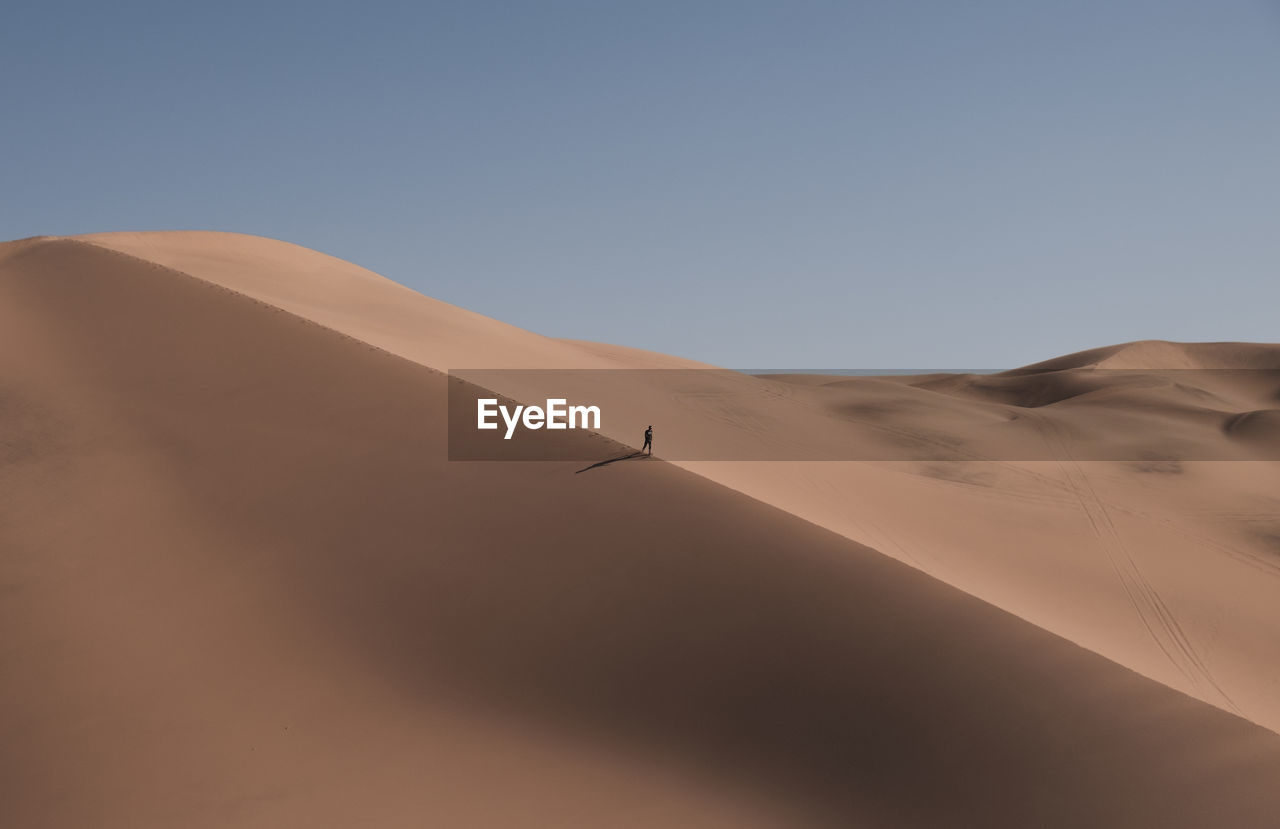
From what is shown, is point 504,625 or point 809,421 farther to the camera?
point 809,421

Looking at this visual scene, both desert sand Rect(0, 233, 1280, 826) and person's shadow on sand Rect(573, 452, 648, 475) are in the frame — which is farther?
person's shadow on sand Rect(573, 452, 648, 475)

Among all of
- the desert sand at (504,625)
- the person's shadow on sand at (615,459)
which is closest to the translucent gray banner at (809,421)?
the person's shadow on sand at (615,459)

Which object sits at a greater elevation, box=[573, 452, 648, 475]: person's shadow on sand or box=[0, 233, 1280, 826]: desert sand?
box=[573, 452, 648, 475]: person's shadow on sand

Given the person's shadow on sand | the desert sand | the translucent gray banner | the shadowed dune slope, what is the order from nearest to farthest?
1. the desert sand
2. the person's shadow on sand
3. the shadowed dune slope
4. the translucent gray banner

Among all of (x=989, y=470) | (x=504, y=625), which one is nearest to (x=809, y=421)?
(x=989, y=470)

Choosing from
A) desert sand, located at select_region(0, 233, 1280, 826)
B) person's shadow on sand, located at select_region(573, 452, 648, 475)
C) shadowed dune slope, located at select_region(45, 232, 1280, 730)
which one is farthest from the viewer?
shadowed dune slope, located at select_region(45, 232, 1280, 730)

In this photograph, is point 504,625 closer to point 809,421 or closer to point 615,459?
point 615,459

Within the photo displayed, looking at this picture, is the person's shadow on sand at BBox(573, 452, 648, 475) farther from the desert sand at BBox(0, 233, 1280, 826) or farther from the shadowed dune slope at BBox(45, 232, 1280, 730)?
the shadowed dune slope at BBox(45, 232, 1280, 730)

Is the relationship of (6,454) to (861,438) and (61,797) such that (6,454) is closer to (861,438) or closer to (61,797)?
(61,797)

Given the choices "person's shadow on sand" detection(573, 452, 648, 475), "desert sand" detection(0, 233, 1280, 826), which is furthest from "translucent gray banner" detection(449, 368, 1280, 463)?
"desert sand" detection(0, 233, 1280, 826)
